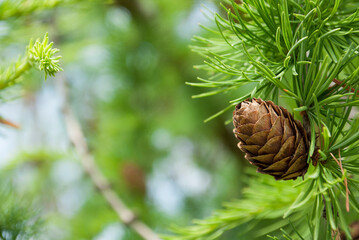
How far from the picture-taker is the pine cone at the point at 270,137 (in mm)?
Answer: 300

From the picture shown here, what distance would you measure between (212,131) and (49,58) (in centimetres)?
79

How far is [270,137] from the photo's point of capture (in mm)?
302

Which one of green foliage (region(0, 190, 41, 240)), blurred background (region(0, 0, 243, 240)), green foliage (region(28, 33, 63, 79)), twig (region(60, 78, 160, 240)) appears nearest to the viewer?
green foliage (region(28, 33, 63, 79))

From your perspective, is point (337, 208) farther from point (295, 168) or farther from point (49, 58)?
point (49, 58)

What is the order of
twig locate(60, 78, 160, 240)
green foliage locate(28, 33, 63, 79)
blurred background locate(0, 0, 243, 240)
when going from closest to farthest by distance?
green foliage locate(28, 33, 63, 79), twig locate(60, 78, 160, 240), blurred background locate(0, 0, 243, 240)

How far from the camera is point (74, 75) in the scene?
144 centimetres

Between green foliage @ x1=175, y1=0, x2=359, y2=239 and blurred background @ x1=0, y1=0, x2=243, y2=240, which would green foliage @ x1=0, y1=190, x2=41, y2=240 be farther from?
blurred background @ x1=0, y1=0, x2=243, y2=240

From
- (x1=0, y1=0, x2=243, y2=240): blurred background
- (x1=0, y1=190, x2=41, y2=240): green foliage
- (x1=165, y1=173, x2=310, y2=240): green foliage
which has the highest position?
(x1=0, y1=0, x2=243, y2=240): blurred background

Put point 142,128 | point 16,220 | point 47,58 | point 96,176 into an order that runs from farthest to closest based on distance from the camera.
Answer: point 142,128 < point 96,176 < point 16,220 < point 47,58

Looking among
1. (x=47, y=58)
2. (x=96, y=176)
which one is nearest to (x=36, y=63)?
(x=47, y=58)

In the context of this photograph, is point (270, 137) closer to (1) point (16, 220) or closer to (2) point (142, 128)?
(1) point (16, 220)

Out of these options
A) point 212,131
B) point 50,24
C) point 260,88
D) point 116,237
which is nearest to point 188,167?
point 212,131

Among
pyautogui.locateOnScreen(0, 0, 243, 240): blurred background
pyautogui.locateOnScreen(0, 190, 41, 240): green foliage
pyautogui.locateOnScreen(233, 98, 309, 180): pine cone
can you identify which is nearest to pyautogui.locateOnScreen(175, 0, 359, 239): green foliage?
pyautogui.locateOnScreen(233, 98, 309, 180): pine cone

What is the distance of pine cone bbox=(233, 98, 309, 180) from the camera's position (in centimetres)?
30
